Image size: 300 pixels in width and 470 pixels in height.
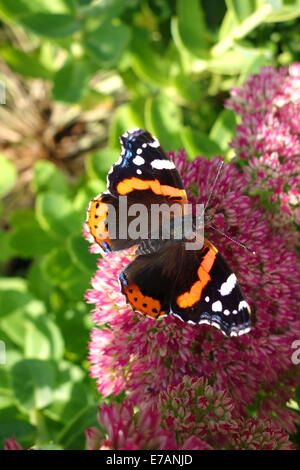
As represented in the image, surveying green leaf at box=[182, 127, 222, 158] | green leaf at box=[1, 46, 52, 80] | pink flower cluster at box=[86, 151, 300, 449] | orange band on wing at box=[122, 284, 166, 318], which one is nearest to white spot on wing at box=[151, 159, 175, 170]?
pink flower cluster at box=[86, 151, 300, 449]

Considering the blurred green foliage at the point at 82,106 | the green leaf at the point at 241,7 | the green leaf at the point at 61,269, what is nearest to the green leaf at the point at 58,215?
the blurred green foliage at the point at 82,106

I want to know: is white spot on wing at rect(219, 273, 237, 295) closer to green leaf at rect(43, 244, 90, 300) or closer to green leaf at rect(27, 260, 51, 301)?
green leaf at rect(43, 244, 90, 300)

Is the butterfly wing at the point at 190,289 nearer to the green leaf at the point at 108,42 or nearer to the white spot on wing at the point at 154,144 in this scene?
the white spot on wing at the point at 154,144

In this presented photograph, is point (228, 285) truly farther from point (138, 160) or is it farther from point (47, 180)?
point (47, 180)

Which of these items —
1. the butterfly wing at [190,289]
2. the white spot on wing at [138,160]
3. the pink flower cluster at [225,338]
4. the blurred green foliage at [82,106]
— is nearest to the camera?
the butterfly wing at [190,289]

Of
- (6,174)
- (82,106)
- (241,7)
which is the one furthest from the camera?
(82,106)

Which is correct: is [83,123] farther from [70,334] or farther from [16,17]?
[70,334]

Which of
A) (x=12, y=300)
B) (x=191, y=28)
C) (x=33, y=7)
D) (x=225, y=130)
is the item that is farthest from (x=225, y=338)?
(x=33, y=7)
